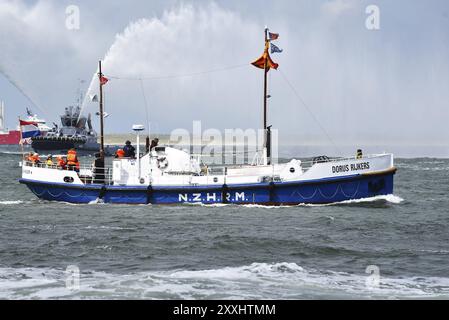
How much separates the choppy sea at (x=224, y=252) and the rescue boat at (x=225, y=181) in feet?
2.12

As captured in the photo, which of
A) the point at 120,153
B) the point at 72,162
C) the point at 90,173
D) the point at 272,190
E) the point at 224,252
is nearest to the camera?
the point at 224,252

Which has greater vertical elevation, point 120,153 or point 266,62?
point 266,62

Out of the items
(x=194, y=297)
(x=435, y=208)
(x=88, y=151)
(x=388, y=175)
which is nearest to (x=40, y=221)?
(x=194, y=297)

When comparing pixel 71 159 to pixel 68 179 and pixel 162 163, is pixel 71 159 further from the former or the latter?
pixel 162 163

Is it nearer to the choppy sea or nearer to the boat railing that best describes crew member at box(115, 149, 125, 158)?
the boat railing

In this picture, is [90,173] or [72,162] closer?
[90,173]

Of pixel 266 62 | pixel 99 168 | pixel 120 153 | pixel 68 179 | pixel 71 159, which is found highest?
pixel 266 62

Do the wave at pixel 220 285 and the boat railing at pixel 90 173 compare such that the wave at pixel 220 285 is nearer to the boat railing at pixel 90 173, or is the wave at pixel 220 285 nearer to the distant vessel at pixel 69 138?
the boat railing at pixel 90 173

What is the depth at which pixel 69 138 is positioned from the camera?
123000 millimetres

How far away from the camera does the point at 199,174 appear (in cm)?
3272

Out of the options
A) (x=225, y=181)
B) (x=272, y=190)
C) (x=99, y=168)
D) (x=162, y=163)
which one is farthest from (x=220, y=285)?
(x=99, y=168)

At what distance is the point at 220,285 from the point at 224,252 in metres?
4.50
